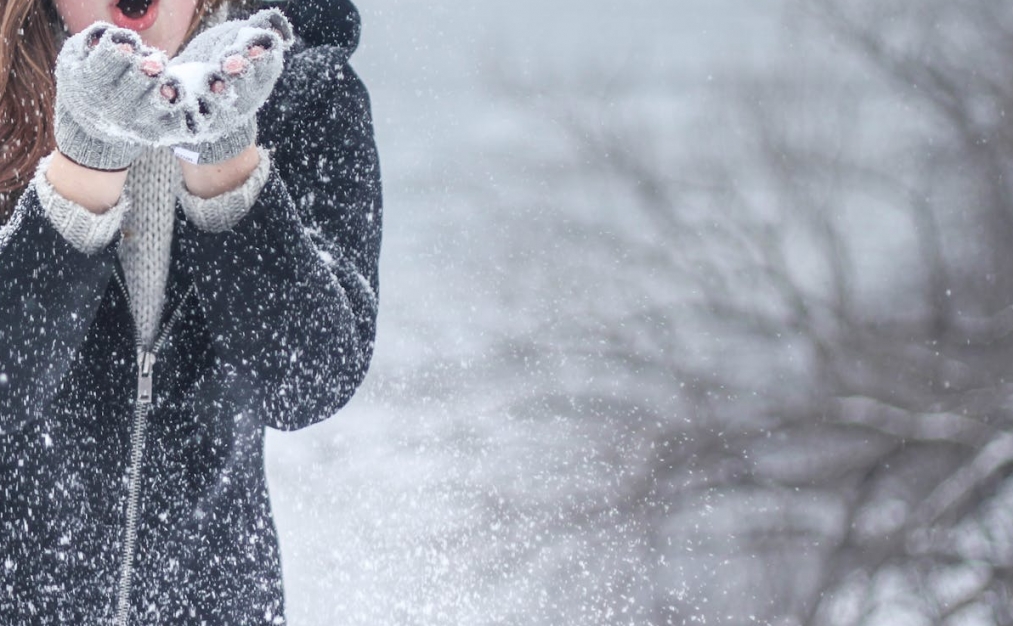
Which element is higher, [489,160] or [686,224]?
[686,224]

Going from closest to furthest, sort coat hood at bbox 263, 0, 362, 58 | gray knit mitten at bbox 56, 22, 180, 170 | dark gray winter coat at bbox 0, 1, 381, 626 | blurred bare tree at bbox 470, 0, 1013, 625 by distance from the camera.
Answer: gray knit mitten at bbox 56, 22, 180, 170, dark gray winter coat at bbox 0, 1, 381, 626, coat hood at bbox 263, 0, 362, 58, blurred bare tree at bbox 470, 0, 1013, 625

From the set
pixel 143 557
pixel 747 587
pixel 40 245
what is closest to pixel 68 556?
pixel 143 557

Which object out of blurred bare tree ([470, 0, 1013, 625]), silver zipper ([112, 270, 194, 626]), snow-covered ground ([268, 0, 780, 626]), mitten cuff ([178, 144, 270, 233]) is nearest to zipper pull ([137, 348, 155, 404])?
silver zipper ([112, 270, 194, 626])

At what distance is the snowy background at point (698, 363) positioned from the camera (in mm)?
11531

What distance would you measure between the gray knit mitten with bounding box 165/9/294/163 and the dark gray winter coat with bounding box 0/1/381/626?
0.22 feet

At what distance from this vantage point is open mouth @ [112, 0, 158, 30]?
0.99m

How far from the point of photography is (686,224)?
14.5m

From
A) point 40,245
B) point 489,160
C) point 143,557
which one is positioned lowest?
point 489,160

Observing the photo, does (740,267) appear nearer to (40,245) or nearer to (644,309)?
(644,309)

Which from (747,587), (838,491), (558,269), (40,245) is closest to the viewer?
(40,245)

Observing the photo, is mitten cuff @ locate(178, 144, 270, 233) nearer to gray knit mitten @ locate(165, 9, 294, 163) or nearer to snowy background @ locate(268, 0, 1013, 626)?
gray knit mitten @ locate(165, 9, 294, 163)

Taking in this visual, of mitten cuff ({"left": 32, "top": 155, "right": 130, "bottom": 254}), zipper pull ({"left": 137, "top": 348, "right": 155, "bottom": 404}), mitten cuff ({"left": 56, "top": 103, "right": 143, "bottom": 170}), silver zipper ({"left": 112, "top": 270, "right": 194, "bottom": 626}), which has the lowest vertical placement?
silver zipper ({"left": 112, "top": 270, "right": 194, "bottom": 626})

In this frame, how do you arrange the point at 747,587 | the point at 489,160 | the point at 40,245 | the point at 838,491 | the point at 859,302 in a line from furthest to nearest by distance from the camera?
the point at 489,160
the point at 859,302
the point at 838,491
the point at 747,587
the point at 40,245

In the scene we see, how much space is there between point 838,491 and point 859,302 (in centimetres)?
217
